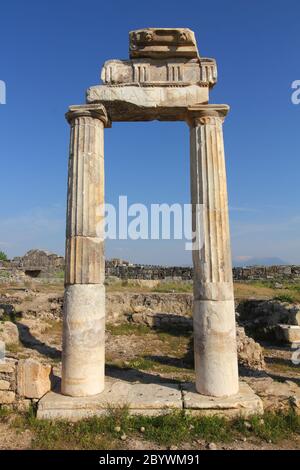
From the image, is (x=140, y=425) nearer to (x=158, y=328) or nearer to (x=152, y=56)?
(x=152, y=56)

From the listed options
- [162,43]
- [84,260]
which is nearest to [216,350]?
[84,260]

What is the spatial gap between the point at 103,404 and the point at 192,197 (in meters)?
4.13

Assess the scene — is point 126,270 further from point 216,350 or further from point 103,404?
point 103,404

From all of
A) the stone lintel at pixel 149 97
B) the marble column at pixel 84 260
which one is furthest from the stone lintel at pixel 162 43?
the marble column at pixel 84 260

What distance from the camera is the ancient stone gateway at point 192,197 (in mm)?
6488

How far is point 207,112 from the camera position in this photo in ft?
23.5

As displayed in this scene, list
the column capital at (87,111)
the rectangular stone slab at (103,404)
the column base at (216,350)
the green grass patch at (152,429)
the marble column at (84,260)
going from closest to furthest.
Result: 1. the green grass patch at (152,429)
2. the rectangular stone slab at (103,404)
3. the column base at (216,350)
4. the marble column at (84,260)
5. the column capital at (87,111)

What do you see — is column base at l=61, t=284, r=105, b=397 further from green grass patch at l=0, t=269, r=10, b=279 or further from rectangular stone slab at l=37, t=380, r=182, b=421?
green grass patch at l=0, t=269, r=10, b=279

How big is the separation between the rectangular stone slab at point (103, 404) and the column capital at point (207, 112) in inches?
206

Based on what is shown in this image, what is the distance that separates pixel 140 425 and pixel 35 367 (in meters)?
2.10

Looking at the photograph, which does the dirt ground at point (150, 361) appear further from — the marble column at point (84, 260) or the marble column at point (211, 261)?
the marble column at point (84, 260)

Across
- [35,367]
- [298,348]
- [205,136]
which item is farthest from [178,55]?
Result: [298,348]

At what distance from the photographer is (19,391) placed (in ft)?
20.6

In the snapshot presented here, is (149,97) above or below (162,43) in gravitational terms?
below
